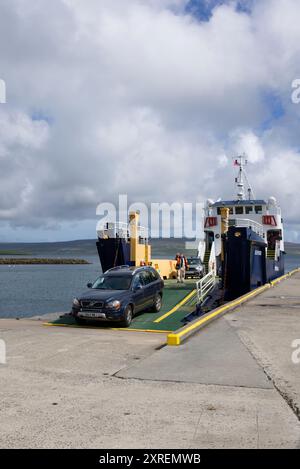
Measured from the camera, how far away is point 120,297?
1278cm

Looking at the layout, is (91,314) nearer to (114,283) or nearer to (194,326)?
(114,283)

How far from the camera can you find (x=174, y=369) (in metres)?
7.51

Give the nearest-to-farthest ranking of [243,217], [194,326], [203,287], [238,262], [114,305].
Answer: [194,326] < [114,305] < [203,287] < [238,262] < [243,217]

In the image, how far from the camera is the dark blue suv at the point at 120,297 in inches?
491

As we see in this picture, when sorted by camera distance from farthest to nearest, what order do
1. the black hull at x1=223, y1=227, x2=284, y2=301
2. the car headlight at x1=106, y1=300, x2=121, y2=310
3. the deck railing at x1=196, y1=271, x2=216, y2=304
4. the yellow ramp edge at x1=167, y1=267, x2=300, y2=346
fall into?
the black hull at x1=223, y1=227, x2=284, y2=301 < the deck railing at x1=196, y1=271, x2=216, y2=304 < the car headlight at x1=106, y1=300, x2=121, y2=310 < the yellow ramp edge at x1=167, y1=267, x2=300, y2=346

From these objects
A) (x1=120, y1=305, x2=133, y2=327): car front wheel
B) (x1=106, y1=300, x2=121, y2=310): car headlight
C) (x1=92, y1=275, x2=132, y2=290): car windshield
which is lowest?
(x1=120, y1=305, x2=133, y2=327): car front wheel

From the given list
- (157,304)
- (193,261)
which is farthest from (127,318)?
(193,261)

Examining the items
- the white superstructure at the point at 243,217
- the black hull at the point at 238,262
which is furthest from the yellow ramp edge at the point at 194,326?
the white superstructure at the point at 243,217

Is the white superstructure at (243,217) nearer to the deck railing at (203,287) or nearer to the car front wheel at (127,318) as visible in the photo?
the deck railing at (203,287)

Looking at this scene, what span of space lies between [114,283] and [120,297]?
1170 mm

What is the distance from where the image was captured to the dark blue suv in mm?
12477

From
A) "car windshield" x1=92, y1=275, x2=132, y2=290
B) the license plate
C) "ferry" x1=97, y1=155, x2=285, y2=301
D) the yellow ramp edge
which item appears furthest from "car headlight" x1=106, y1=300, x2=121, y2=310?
"ferry" x1=97, y1=155, x2=285, y2=301

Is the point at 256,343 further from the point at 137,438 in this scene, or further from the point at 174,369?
the point at 137,438

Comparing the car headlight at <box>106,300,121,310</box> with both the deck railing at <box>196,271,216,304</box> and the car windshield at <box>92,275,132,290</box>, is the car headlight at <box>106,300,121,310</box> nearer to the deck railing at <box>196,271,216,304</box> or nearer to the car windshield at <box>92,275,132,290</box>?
the car windshield at <box>92,275,132,290</box>
